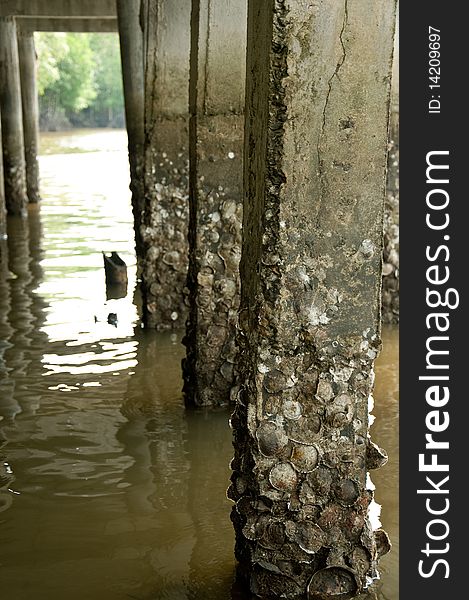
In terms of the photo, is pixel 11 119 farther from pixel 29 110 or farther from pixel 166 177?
pixel 166 177

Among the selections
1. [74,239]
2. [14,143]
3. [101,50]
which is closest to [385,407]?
[74,239]

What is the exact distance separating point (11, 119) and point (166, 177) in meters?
9.09

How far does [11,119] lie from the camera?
16.4m

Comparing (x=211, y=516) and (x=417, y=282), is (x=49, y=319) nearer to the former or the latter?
(x=211, y=516)

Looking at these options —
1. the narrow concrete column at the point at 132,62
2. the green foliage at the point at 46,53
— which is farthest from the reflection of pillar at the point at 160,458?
the green foliage at the point at 46,53

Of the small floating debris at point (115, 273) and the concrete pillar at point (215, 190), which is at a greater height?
the concrete pillar at point (215, 190)

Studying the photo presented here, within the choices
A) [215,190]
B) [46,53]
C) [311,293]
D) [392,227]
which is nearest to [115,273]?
[392,227]

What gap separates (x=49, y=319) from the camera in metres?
8.88

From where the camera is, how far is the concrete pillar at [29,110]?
1859 centimetres

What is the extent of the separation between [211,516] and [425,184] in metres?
2.05

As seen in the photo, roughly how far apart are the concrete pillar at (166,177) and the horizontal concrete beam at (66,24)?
11.3m

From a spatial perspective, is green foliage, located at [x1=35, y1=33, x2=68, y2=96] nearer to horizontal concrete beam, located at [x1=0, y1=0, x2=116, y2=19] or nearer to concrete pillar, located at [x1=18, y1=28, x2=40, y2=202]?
concrete pillar, located at [x1=18, y1=28, x2=40, y2=202]

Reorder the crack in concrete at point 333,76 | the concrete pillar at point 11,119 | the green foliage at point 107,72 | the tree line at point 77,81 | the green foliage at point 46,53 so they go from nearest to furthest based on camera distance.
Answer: the crack in concrete at point 333,76, the concrete pillar at point 11,119, the green foliage at point 46,53, the tree line at point 77,81, the green foliage at point 107,72

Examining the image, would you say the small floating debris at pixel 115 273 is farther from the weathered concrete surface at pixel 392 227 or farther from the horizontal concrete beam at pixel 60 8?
the horizontal concrete beam at pixel 60 8
